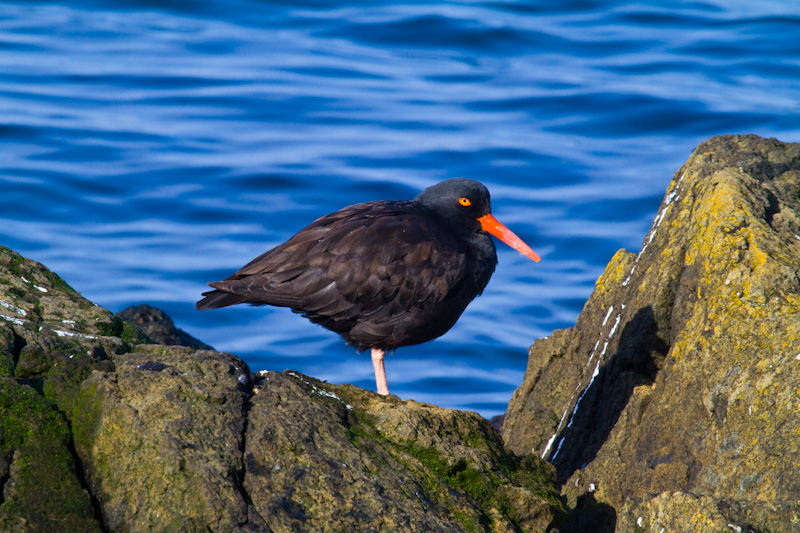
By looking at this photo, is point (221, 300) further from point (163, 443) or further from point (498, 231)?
point (163, 443)

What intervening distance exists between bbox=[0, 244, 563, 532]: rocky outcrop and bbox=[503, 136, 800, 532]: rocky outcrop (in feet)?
2.16

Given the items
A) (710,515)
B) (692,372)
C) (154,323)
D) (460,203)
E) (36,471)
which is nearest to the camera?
(36,471)

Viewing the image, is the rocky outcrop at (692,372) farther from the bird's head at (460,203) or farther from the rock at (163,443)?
the rock at (163,443)

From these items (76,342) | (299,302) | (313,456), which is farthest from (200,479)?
(299,302)

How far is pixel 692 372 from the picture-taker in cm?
474

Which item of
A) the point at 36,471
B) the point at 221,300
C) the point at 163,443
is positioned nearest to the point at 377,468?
the point at 163,443

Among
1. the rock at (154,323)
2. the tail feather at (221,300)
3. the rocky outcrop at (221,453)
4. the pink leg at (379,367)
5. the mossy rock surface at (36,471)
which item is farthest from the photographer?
the rock at (154,323)

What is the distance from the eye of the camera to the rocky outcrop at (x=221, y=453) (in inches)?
131

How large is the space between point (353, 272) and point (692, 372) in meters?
2.33

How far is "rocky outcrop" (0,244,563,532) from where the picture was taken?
3.32 metres

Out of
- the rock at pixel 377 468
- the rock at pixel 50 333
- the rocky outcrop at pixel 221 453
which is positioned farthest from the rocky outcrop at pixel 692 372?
the rock at pixel 50 333

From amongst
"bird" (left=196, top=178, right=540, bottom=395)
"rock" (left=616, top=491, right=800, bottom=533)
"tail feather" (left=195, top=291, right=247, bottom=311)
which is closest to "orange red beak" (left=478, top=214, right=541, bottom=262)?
"bird" (left=196, top=178, right=540, bottom=395)

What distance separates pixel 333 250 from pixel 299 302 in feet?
1.42

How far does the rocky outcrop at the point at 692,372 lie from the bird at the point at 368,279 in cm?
105
